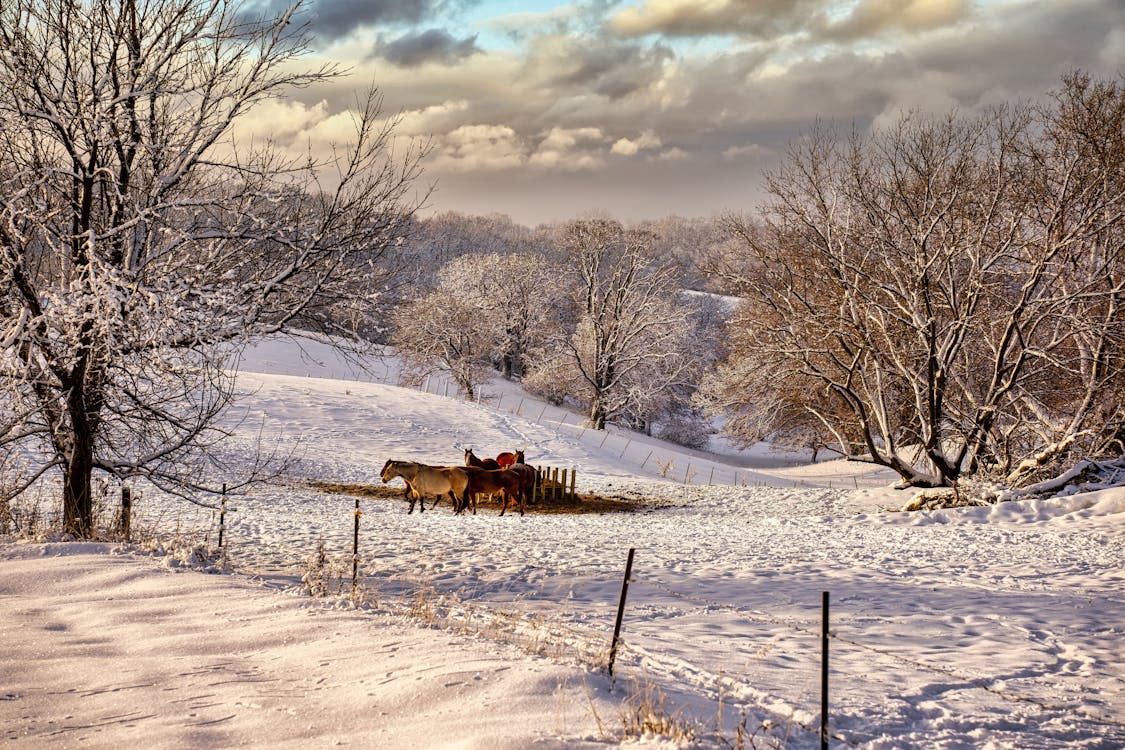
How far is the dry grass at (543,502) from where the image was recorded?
17.4 m

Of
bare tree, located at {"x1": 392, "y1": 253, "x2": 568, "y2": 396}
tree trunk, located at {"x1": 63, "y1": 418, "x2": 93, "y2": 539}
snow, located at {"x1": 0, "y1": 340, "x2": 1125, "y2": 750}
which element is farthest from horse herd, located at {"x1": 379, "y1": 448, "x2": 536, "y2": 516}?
bare tree, located at {"x1": 392, "y1": 253, "x2": 568, "y2": 396}

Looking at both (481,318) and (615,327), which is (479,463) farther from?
(481,318)

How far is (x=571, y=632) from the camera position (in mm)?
7195

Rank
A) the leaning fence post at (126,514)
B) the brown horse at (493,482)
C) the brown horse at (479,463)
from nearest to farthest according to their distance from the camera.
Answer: the leaning fence post at (126,514), the brown horse at (493,482), the brown horse at (479,463)

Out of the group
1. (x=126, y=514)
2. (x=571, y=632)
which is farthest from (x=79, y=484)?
(x=571, y=632)

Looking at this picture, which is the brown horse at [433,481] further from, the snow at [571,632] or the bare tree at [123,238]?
the bare tree at [123,238]

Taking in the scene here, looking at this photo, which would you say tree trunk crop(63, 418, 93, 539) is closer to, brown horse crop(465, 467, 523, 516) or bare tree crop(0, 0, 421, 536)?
bare tree crop(0, 0, 421, 536)

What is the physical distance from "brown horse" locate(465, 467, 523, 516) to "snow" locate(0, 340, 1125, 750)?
688 mm

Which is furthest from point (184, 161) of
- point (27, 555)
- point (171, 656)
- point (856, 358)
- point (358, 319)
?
point (856, 358)

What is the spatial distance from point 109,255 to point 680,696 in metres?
7.60

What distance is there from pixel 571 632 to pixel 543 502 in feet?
35.7

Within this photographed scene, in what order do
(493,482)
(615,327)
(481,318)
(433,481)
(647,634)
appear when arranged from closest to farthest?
(647,634), (433,481), (493,482), (615,327), (481,318)

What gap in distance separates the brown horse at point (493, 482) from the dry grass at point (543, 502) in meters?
1.31

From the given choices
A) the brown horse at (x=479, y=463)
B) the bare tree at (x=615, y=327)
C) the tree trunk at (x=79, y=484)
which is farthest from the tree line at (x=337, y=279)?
the bare tree at (x=615, y=327)
